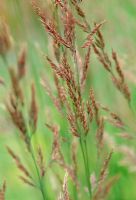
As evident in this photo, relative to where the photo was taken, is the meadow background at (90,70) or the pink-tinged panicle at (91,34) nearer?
the pink-tinged panicle at (91,34)

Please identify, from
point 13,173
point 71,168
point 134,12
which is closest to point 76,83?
point 71,168

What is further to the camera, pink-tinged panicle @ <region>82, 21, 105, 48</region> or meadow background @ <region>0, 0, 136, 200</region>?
meadow background @ <region>0, 0, 136, 200</region>

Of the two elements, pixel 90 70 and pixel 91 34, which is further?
pixel 90 70

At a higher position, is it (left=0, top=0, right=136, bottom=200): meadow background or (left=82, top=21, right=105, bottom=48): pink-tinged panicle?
(left=0, top=0, right=136, bottom=200): meadow background

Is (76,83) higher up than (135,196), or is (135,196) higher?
(135,196)

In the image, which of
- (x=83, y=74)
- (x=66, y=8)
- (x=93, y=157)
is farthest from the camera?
(x=93, y=157)

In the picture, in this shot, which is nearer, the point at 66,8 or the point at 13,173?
the point at 66,8

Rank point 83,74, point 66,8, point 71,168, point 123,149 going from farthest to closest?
1. point 123,149
2. point 71,168
3. point 83,74
4. point 66,8

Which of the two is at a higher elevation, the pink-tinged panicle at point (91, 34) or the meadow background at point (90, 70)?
the meadow background at point (90, 70)

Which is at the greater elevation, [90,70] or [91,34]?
[90,70]

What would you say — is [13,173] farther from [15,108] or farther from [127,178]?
[15,108]

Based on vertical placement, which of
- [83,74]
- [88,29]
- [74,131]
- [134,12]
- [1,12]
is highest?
[134,12]
